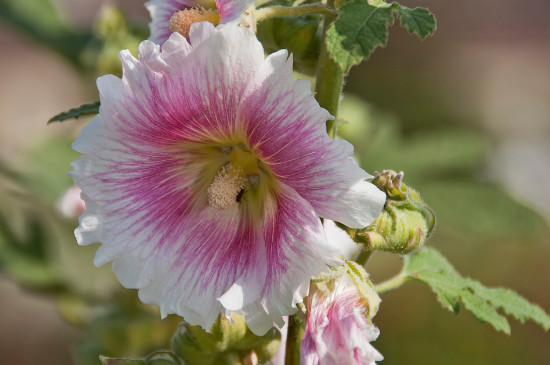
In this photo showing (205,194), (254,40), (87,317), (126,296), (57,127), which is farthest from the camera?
(57,127)

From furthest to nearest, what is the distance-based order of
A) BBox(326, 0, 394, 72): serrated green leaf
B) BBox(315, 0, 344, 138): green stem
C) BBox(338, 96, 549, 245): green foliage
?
BBox(338, 96, 549, 245): green foliage → BBox(315, 0, 344, 138): green stem → BBox(326, 0, 394, 72): serrated green leaf

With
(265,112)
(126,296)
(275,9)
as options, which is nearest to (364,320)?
(265,112)

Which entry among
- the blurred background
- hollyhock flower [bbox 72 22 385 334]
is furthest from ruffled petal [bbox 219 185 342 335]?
the blurred background

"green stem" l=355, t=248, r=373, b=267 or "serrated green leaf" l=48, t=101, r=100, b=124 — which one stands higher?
"serrated green leaf" l=48, t=101, r=100, b=124

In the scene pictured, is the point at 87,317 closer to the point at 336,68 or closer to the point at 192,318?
the point at 192,318

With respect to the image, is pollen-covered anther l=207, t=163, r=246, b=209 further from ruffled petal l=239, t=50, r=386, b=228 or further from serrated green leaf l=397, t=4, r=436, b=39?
serrated green leaf l=397, t=4, r=436, b=39
